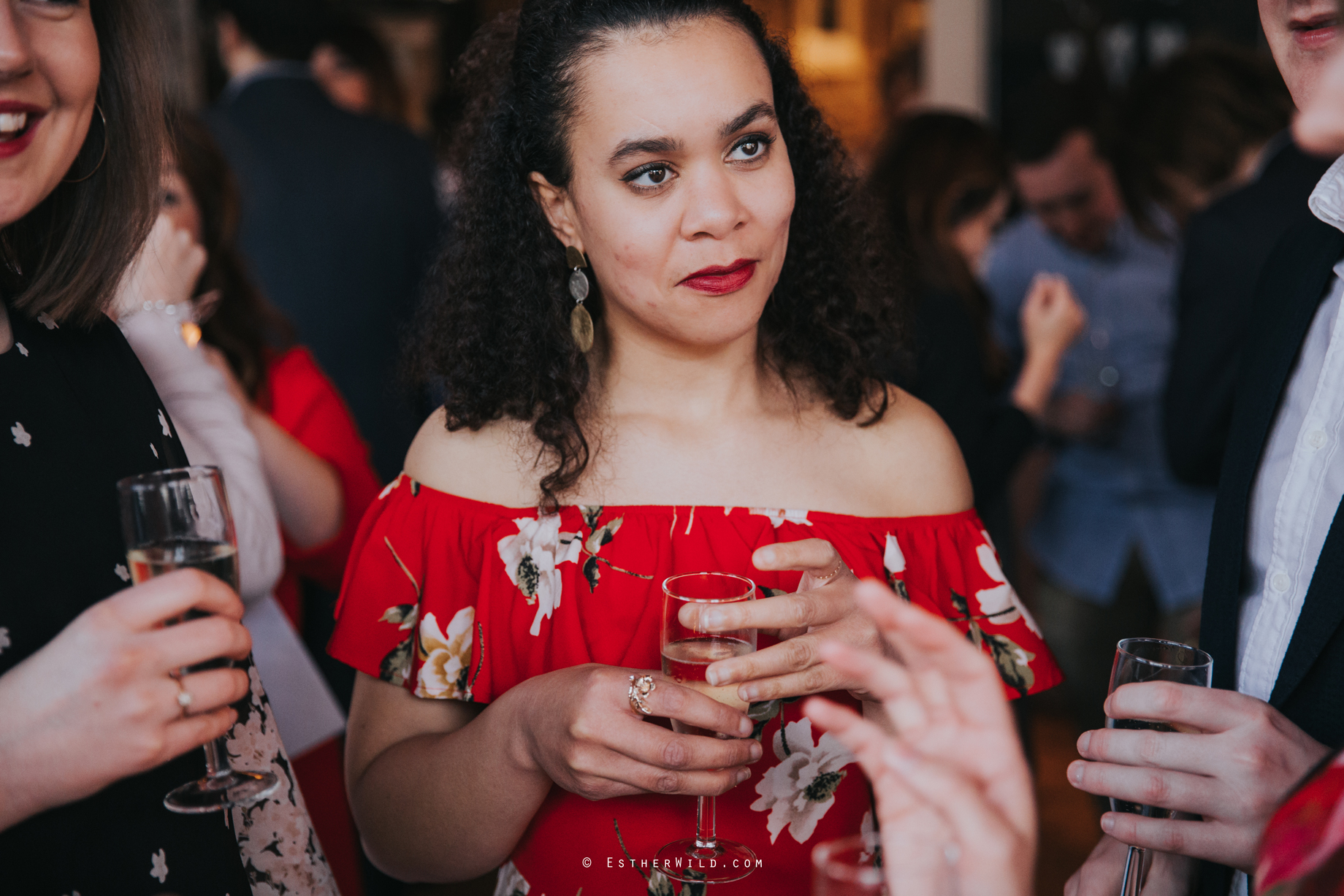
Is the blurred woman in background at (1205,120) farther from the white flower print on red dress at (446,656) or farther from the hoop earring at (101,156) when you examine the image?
the hoop earring at (101,156)

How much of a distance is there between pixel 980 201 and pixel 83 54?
97.6 inches

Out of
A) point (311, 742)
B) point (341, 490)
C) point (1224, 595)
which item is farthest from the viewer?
point (341, 490)

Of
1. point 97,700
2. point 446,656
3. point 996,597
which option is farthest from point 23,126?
point 996,597

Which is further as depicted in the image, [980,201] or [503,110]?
[980,201]

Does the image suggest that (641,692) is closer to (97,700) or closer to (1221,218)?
(97,700)

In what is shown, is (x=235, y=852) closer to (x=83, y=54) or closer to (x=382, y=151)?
(x=83, y=54)

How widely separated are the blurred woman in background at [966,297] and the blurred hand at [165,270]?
4.97ft

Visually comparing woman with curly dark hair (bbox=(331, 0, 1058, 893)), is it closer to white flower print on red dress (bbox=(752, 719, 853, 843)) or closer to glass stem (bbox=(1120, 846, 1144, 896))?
white flower print on red dress (bbox=(752, 719, 853, 843))

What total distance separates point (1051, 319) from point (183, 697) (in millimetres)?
2553

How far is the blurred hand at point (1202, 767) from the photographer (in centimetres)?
107

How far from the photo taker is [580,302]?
63.2 inches

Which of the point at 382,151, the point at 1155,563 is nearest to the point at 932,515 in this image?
the point at 1155,563

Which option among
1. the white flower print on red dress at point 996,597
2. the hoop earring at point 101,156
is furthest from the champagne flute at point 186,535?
the white flower print on red dress at point 996,597

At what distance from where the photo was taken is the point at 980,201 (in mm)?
3105
